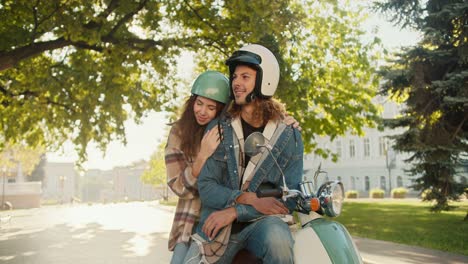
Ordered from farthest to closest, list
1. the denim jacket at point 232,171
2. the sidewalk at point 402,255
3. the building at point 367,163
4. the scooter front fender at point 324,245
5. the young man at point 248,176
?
1. the building at point 367,163
2. the sidewalk at point 402,255
3. the denim jacket at point 232,171
4. the young man at point 248,176
5. the scooter front fender at point 324,245

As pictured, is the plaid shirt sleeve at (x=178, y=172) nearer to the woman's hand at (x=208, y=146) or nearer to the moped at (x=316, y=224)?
the woman's hand at (x=208, y=146)

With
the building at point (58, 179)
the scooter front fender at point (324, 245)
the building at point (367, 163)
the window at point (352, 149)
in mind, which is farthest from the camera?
the building at point (58, 179)

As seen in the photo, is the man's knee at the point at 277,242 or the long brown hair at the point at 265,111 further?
the long brown hair at the point at 265,111

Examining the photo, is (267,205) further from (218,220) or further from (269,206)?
(218,220)

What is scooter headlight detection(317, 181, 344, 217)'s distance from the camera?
109 inches

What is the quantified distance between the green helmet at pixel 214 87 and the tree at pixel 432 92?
499 inches

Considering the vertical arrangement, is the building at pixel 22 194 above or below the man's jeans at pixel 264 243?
below

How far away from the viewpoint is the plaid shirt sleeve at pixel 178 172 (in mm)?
3488

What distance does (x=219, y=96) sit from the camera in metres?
3.63

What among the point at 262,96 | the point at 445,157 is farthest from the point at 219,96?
the point at 445,157

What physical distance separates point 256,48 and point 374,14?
15337mm

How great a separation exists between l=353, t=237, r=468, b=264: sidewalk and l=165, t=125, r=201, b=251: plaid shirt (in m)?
6.44

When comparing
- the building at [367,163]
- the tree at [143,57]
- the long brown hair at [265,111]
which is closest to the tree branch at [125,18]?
the tree at [143,57]

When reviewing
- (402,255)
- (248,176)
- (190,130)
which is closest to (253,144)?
(248,176)
